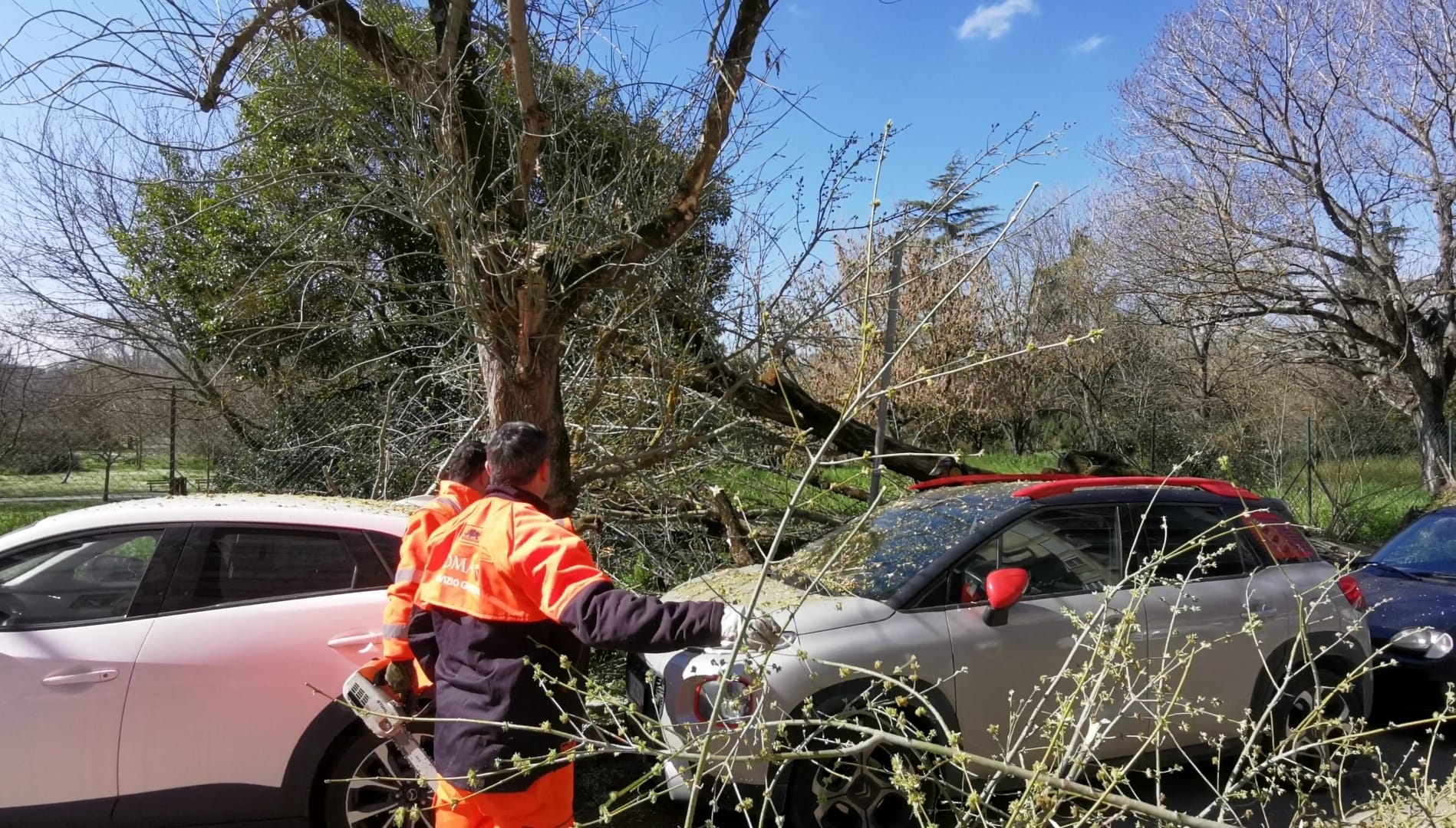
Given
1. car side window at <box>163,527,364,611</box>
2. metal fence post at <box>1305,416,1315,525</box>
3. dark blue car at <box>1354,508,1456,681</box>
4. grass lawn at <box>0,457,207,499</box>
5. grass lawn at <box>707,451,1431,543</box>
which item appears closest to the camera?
car side window at <box>163,527,364,611</box>

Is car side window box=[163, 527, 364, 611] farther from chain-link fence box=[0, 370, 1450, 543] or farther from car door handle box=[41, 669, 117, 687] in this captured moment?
chain-link fence box=[0, 370, 1450, 543]

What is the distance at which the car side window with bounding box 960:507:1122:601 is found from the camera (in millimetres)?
4012

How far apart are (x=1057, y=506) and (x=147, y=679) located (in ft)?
12.9

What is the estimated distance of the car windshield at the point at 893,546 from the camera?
157 inches

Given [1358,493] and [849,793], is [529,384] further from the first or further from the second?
[1358,493]

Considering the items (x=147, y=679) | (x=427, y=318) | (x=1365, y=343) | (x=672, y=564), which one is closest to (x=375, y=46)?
(x=427, y=318)

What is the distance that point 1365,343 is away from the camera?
13.4 m

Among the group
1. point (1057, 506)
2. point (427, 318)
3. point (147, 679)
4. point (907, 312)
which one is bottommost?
point (147, 679)

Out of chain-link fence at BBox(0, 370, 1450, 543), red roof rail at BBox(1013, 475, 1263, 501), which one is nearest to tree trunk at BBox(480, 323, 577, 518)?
red roof rail at BBox(1013, 475, 1263, 501)

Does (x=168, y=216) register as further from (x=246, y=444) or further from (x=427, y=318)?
(x=427, y=318)

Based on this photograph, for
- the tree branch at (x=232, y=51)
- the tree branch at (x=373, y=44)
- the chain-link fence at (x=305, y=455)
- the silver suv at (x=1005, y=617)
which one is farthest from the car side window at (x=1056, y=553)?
the tree branch at (x=232, y=51)

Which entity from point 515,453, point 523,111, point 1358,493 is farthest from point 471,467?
point 1358,493

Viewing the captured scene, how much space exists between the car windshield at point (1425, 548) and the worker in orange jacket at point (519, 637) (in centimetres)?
581

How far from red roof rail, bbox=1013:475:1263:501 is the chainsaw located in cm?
288
